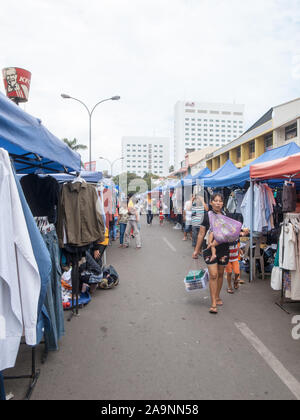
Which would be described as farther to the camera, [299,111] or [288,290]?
[299,111]

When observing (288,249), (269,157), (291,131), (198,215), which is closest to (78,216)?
(288,249)

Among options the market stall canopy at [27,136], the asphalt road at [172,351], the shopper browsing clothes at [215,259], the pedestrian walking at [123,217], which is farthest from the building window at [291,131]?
the market stall canopy at [27,136]

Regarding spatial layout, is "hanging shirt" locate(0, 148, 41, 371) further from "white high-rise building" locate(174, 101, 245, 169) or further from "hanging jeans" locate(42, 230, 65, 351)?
"white high-rise building" locate(174, 101, 245, 169)

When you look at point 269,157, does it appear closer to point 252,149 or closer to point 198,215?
point 198,215

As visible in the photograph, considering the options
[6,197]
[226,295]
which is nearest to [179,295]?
[226,295]

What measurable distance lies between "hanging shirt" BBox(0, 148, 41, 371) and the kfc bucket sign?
307 centimetres

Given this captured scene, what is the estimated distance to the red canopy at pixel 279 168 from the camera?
4051 millimetres

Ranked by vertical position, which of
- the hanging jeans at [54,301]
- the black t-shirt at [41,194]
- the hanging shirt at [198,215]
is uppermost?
the black t-shirt at [41,194]

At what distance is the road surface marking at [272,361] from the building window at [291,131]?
21.1m

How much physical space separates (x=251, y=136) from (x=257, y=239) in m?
23.1

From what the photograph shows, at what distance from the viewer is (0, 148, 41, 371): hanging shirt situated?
5.93 ft

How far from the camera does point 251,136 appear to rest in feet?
86.3

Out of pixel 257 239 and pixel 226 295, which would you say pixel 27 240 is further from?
pixel 257 239

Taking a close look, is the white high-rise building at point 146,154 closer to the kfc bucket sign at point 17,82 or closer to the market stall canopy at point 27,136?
the kfc bucket sign at point 17,82
